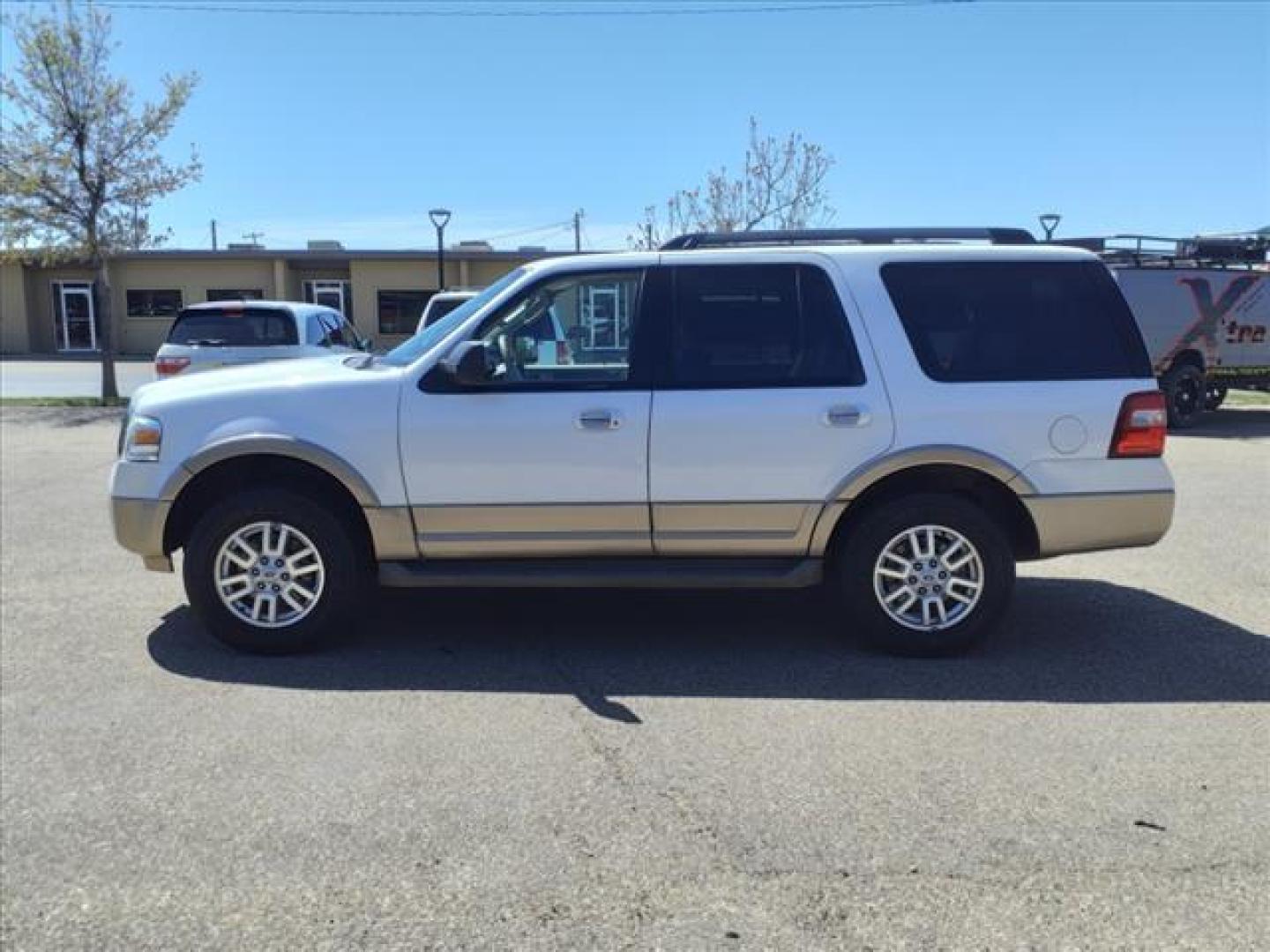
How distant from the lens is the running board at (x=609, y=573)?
5.03m

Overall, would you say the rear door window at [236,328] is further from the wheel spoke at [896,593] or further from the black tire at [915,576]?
the wheel spoke at [896,593]

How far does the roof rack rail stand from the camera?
5332 millimetres

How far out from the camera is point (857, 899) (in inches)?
118

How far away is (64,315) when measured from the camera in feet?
130

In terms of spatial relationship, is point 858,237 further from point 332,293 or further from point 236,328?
point 332,293

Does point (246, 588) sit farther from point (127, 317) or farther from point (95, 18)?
point (127, 317)

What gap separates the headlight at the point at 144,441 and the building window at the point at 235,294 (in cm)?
3468

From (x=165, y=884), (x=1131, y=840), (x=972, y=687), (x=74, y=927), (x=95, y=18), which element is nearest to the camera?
(x=74, y=927)

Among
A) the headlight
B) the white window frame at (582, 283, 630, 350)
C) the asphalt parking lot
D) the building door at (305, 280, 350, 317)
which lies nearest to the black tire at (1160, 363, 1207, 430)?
the asphalt parking lot

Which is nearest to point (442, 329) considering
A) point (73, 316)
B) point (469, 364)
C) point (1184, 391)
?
point (469, 364)

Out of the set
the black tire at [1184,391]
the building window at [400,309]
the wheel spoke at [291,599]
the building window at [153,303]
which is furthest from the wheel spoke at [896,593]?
the building window at [153,303]

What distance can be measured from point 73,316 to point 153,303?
388 cm

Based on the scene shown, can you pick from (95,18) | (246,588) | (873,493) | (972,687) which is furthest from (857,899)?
(95,18)

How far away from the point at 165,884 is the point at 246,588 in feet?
7.15
